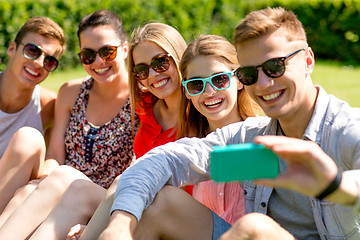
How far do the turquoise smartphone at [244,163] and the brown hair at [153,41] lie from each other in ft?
6.29

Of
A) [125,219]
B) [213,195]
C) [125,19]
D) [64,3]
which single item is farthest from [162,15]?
[125,219]

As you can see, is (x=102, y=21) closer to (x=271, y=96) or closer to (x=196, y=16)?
(x=271, y=96)

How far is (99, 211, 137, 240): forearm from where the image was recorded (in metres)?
2.37

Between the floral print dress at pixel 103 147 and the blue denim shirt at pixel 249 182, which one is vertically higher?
the blue denim shirt at pixel 249 182

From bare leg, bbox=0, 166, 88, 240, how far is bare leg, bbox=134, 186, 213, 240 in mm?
822

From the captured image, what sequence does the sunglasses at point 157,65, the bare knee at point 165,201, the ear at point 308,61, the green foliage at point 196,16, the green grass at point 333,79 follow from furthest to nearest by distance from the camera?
the green foliage at point 196,16
the green grass at point 333,79
the sunglasses at point 157,65
the bare knee at point 165,201
the ear at point 308,61

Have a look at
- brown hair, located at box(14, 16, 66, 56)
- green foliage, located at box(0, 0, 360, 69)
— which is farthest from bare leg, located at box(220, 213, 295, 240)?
green foliage, located at box(0, 0, 360, 69)

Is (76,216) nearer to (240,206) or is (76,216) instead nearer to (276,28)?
(240,206)

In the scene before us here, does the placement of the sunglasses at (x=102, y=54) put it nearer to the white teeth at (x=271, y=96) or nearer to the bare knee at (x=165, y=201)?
the bare knee at (x=165, y=201)

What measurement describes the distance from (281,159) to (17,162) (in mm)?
2038

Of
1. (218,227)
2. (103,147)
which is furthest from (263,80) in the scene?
(103,147)

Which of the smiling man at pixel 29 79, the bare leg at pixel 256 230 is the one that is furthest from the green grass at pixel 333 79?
the bare leg at pixel 256 230

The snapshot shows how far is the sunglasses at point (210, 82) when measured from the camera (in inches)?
131

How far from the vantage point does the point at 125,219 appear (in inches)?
95.8
